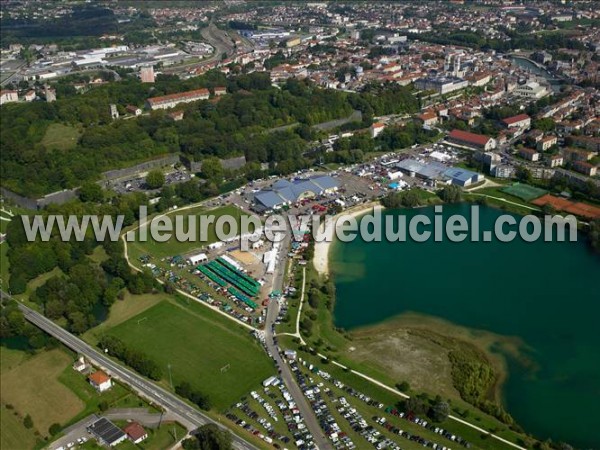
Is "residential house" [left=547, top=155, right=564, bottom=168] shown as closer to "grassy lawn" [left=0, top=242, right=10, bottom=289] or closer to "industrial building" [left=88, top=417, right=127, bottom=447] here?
"industrial building" [left=88, top=417, right=127, bottom=447]

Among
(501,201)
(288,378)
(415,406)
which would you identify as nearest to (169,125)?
(501,201)

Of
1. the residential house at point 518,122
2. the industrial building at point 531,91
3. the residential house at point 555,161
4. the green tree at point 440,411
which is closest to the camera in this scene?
the green tree at point 440,411

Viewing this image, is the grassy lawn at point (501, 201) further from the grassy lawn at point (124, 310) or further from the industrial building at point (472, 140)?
the grassy lawn at point (124, 310)

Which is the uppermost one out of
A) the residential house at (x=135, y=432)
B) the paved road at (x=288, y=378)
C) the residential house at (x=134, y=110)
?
the residential house at (x=134, y=110)

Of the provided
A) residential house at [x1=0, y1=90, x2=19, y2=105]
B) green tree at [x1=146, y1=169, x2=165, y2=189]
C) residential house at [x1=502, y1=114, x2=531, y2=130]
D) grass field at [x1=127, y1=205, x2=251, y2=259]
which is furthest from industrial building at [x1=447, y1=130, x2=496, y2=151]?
residential house at [x1=0, y1=90, x2=19, y2=105]

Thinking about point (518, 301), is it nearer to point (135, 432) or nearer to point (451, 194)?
point (451, 194)

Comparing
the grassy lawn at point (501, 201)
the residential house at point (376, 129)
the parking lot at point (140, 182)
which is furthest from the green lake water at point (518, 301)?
the residential house at point (376, 129)
